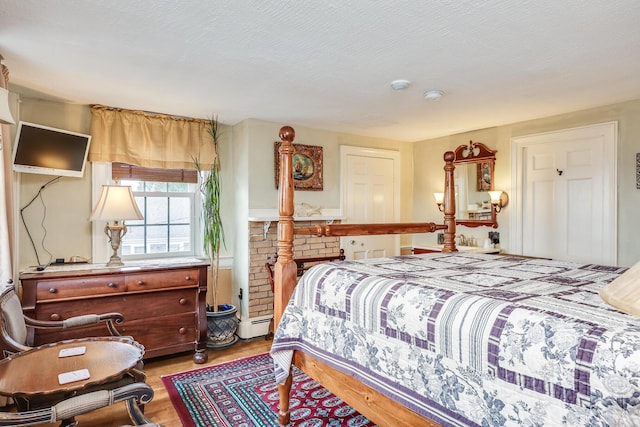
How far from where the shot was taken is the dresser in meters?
2.71

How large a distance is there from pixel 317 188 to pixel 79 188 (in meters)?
2.30

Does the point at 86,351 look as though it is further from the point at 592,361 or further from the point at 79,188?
the point at 592,361

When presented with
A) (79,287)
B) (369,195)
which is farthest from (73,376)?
(369,195)

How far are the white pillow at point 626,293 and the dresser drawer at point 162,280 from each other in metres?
2.88

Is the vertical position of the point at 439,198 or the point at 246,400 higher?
the point at 439,198

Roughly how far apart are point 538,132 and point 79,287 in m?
4.33

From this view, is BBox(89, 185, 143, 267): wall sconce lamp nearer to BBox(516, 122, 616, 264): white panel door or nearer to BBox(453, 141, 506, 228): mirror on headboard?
BBox(453, 141, 506, 228): mirror on headboard

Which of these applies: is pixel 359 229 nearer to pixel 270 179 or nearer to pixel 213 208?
pixel 270 179

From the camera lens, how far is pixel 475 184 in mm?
4402

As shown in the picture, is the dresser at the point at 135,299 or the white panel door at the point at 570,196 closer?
the dresser at the point at 135,299

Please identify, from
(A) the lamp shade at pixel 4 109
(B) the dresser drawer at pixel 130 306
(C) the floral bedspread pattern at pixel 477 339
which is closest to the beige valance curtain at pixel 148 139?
(B) the dresser drawer at pixel 130 306

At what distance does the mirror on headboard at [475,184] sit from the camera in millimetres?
4250

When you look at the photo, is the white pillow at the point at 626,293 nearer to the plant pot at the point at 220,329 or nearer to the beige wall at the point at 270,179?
the beige wall at the point at 270,179

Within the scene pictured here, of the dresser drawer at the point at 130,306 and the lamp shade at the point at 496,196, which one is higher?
the lamp shade at the point at 496,196
